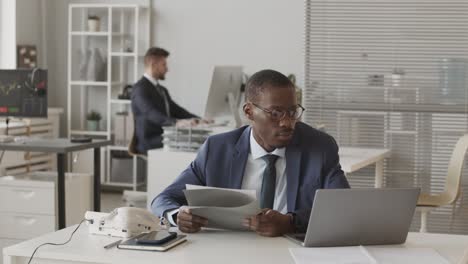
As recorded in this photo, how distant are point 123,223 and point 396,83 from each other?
143 inches

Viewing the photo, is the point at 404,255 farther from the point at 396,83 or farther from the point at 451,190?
the point at 396,83

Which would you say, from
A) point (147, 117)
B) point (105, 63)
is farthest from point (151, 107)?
point (105, 63)

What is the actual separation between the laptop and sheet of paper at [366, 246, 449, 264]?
50 millimetres

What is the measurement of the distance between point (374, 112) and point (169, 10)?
2794mm

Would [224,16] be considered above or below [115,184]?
above

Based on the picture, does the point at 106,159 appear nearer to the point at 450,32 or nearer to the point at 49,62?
the point at 49,62

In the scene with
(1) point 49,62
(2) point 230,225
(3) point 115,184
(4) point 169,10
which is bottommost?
(3) point 115,184

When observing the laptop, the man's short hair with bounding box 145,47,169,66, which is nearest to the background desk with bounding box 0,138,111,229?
the man's short hair with bounding box 145,47,169,66

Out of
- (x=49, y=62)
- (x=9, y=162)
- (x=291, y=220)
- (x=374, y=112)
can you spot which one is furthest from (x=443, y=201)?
(x=49, y=62)

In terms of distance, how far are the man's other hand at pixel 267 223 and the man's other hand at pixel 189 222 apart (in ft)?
0.47

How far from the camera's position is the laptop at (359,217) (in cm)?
234

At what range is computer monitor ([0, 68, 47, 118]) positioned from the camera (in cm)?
552

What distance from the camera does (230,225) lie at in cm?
260

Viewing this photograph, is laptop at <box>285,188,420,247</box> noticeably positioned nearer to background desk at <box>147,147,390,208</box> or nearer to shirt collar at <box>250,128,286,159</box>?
shirt collar at <box>250,128,286,159</box>
